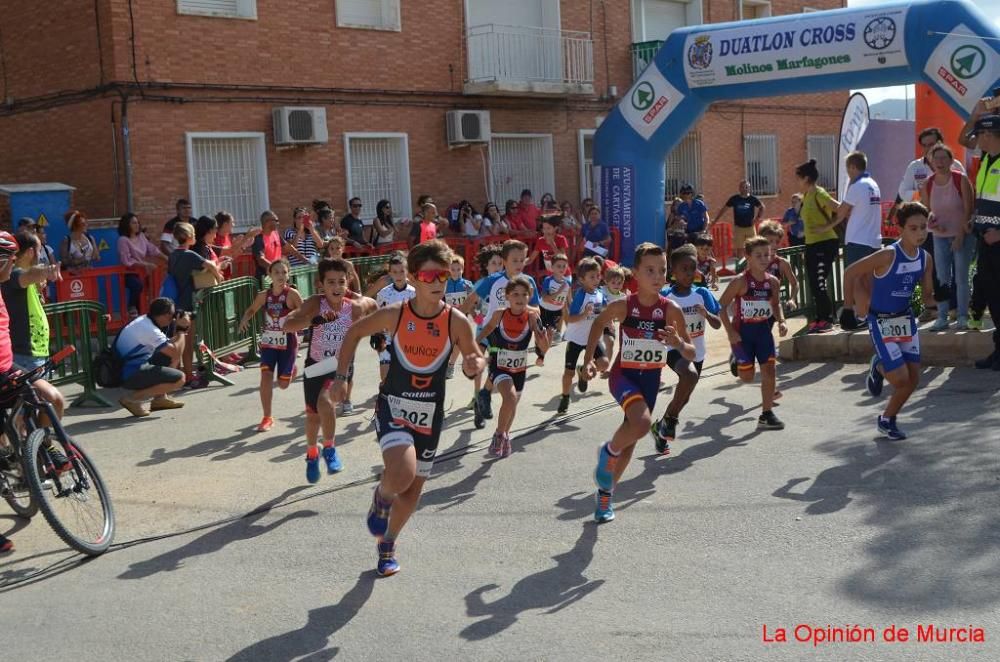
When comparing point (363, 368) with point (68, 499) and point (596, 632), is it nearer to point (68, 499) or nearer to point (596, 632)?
point (68, 499)

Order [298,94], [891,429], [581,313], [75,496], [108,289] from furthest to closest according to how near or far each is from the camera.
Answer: [298,94], [108,289], [581,313], [891,429], [75,496]

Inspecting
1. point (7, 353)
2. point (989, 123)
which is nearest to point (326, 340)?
point (7, 353)

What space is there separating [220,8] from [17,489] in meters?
12.6

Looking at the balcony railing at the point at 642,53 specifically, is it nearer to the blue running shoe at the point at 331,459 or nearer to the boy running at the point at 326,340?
the boy running at the point at 326,340

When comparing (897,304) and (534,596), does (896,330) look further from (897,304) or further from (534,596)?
(534,596)

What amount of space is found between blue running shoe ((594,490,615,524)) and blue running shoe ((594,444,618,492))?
0.13 ft

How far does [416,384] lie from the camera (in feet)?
19.7

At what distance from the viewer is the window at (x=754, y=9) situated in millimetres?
28344

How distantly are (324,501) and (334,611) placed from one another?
2.16 metres

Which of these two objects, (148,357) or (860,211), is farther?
(860,211)

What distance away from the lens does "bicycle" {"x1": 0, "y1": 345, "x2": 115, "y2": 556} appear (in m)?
6.36

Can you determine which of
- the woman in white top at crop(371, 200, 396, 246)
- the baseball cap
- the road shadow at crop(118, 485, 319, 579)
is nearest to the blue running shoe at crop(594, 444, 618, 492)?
the road shadow at crop(118, 485, 319, 579)

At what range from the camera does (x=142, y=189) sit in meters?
17.1

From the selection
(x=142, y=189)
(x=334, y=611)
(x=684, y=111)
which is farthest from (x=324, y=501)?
(x=684, y=111)
